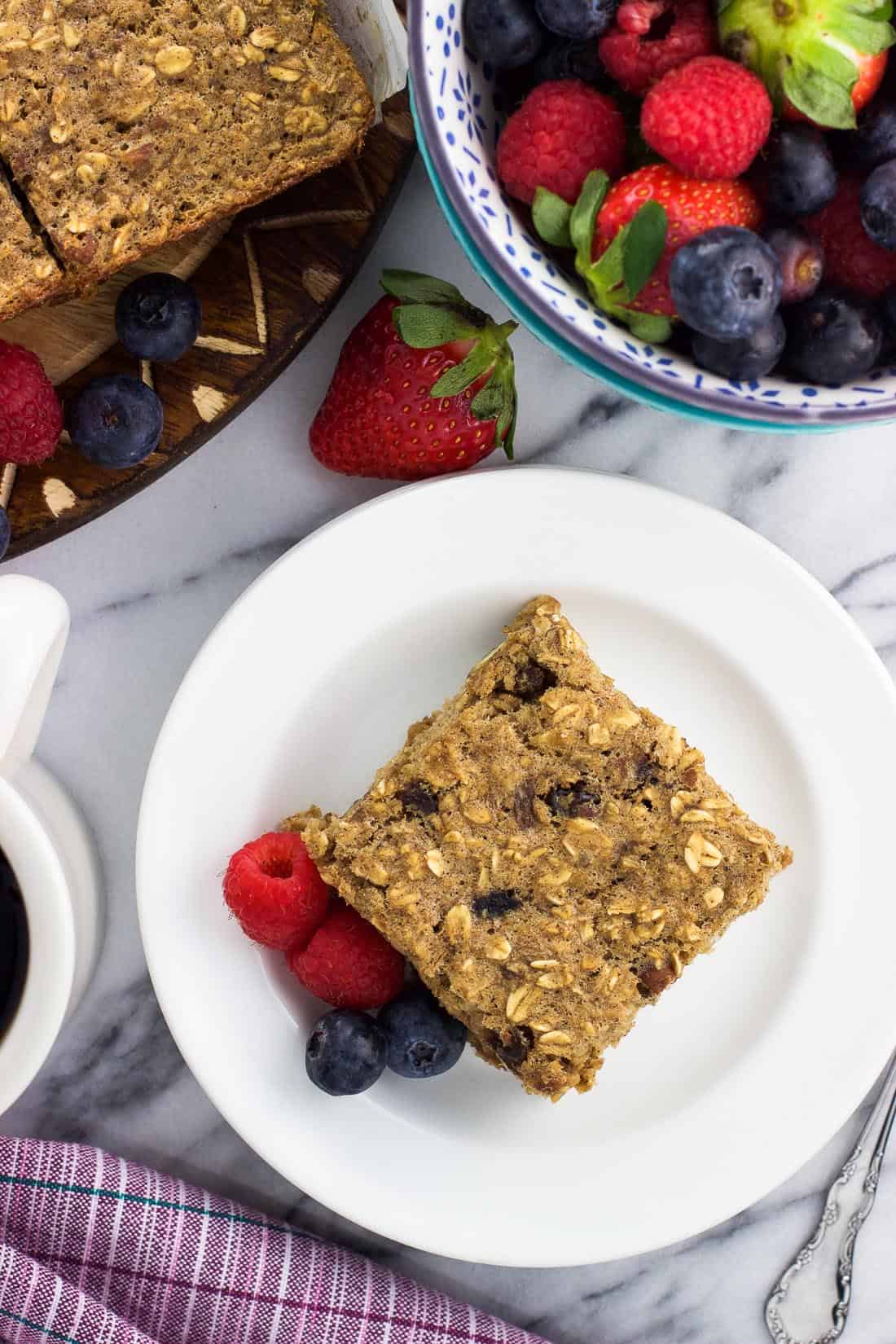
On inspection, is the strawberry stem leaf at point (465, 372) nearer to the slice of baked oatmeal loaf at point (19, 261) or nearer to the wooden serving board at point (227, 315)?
the wooden serving board at point (227, 315)

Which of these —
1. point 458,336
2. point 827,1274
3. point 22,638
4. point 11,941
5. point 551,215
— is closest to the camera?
point 551,215

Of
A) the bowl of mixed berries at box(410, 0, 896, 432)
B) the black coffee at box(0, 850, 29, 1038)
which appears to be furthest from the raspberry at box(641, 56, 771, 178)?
the black coffee at box(0, 850, 29, 1038)

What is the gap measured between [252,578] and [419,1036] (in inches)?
25.6

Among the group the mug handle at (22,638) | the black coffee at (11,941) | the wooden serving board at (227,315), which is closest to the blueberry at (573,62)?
the wooden serving board at (227,315)

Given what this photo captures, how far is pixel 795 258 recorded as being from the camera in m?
1.14

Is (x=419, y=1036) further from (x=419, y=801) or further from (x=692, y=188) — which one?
(x=692, y=188)

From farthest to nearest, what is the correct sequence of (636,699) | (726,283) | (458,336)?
(636,699) < (458,336) < (726,283)

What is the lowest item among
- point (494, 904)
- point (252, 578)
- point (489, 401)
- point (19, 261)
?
point (494, 904)

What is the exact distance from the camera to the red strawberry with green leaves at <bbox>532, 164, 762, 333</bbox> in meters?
1.11

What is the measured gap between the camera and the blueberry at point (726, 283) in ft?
3.46

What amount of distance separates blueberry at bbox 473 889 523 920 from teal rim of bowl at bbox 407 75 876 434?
0.61 meters

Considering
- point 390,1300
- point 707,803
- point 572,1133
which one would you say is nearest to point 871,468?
point 707,803

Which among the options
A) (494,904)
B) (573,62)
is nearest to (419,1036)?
(494,904)

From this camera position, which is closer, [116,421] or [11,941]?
[116,421]
